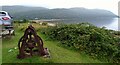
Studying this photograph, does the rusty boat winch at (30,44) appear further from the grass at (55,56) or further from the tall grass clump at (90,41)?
the tall grass clump at (90,41)

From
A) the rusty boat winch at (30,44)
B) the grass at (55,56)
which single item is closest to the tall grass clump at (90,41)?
the grass at (55,56)

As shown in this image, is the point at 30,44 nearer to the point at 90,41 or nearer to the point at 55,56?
the point at 55,56

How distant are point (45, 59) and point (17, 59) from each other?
1.12m

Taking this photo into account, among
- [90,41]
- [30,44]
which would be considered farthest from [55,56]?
[90,41]

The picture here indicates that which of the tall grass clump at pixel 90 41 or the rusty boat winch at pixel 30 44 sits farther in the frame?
the tall grass clump at pixel 90 41

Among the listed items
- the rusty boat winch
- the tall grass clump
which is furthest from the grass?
the tall grass clump

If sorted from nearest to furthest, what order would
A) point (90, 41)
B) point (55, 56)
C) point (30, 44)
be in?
point (30, 44) < point (55, 56) < point (90, 41)

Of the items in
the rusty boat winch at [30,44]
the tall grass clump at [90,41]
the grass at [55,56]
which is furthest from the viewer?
the tall grass clump at [90,41]

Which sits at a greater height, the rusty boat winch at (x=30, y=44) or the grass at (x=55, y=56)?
the rusty boat winch at (x=30, y=44)

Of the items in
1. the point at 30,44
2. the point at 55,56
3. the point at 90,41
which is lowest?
the point at 55,56

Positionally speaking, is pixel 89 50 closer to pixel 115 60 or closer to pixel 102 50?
pixel 102 50

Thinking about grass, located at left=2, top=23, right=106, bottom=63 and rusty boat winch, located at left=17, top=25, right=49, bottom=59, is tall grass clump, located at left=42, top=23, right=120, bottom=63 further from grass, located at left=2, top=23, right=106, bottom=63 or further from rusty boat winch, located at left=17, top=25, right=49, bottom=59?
rusty boat winch, located at left=17, top=25, right=49, bottom=59

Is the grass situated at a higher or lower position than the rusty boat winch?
lower

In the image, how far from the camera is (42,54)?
9555mm
